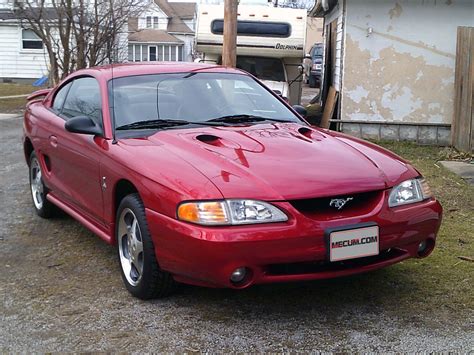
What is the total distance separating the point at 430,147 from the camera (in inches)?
422

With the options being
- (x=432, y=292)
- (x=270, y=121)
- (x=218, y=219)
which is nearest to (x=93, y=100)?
(x=270, y=121)

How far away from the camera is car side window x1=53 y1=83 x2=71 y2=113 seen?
18.9 ft

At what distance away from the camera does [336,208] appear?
11.7ft

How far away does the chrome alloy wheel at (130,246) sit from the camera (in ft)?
13.0

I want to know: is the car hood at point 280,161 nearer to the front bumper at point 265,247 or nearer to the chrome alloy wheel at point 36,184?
the front bumper at point 265,247

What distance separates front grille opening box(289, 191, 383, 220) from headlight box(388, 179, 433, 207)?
11 centimetres

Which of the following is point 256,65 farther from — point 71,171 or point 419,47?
point 71,171

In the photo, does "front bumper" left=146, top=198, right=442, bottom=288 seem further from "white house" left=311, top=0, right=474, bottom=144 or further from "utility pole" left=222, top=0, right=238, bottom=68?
"white house" left=311, top=0, right=474, bottom=144

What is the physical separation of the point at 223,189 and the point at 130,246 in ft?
3.21

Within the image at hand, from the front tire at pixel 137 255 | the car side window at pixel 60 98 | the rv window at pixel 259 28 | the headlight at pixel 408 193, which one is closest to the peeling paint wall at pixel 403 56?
the rv window at pixel 259 28

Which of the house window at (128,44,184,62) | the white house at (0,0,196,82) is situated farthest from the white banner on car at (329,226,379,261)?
the house window at (128,44,184,62)

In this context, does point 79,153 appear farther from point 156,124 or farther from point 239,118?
point 239,118

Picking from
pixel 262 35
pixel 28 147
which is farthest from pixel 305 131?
pixel 262 35

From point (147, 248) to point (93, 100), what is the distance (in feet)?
5.80
